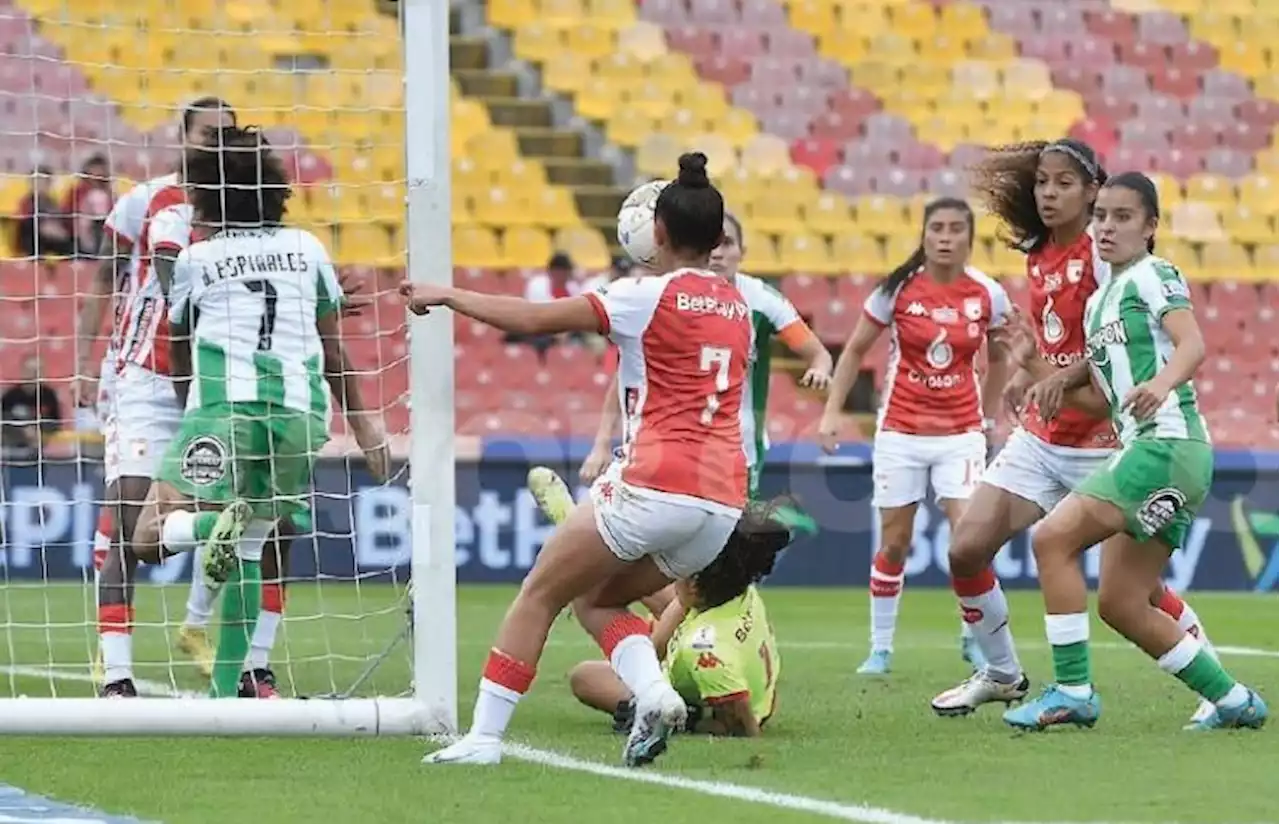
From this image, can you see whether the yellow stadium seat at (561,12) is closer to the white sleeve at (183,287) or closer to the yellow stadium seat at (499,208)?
the yellow stadium seat at (499,208)

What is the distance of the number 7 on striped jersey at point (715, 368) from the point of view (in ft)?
22.0

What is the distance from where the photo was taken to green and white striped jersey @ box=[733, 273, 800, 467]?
941 cm

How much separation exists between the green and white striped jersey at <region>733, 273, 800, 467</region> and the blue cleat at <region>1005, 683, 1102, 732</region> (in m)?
1.64

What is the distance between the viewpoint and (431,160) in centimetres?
754

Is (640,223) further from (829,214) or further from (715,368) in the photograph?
(829,214)

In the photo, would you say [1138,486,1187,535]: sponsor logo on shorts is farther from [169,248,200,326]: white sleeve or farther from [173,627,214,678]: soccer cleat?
[173,627,214,678]: soccer cleat

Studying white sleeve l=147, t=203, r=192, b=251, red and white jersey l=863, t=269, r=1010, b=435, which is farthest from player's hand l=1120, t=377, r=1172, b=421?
red and white jersey l=863, t=269, r=1010, b=435

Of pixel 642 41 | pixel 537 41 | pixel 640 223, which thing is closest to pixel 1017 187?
pixel 640 223

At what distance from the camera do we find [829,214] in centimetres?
2098

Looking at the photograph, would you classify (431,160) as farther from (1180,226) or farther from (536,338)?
(1180,226)

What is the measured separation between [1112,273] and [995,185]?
854 millimetres

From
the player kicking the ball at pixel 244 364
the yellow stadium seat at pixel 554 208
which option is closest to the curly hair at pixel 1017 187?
the player kicking the ball at pixel 244 364

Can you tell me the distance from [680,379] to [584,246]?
13094 millimetres

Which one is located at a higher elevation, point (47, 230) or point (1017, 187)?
point (1017, 187)
